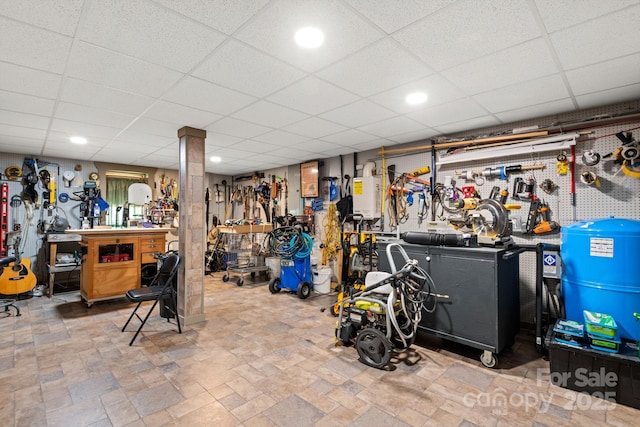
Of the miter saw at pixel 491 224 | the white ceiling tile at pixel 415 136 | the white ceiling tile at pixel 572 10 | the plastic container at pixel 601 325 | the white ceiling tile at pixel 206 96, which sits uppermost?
the white ceiling tile at pixel 206 96

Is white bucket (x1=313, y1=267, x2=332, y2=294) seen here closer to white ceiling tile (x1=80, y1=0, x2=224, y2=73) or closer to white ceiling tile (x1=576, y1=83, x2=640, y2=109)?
white ceiling tile (x1=80, y1=0, x2=224, y2=73)

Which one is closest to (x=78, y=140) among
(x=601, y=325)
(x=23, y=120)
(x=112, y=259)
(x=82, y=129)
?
(x=82, y=129)

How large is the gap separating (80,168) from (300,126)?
5.43 metres

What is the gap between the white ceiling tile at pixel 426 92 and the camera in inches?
111

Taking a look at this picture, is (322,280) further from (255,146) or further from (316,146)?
(255,146)

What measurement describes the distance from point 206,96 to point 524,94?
3279 mm

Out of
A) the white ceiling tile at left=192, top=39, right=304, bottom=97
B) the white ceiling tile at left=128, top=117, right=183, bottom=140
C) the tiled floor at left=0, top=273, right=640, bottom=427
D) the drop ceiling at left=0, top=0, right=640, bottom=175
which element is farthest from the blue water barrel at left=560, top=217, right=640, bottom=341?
the white ceiling tile at left=128, top=117, right=183, bottom=140

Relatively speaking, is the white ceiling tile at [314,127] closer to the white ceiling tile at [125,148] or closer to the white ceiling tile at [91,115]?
the white ceiling tile at [91,115]

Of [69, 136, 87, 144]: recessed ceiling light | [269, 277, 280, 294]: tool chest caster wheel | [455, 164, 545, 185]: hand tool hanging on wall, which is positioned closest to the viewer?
[455, 164, 545, 185]: hand tool hanging on wall

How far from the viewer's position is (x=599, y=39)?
2104 millimetres

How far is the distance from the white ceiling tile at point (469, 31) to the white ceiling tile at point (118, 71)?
6.64ft

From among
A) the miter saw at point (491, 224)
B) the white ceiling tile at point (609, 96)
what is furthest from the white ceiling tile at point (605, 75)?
the miter saw at point (491, 224)

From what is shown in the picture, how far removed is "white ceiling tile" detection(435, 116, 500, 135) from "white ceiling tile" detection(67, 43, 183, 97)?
340 centimetres

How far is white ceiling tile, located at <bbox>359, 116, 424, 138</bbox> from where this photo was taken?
399 centimetres
